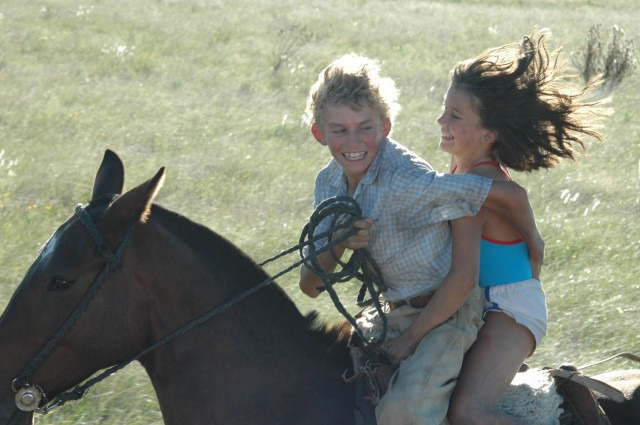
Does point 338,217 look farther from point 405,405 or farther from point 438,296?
point 405,405

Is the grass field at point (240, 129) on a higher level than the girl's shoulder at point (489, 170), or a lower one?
lower

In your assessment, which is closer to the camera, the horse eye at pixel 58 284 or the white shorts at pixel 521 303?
the horse eye at pixel 58 284

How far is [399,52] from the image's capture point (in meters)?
20.3

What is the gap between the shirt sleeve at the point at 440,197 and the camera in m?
3.64

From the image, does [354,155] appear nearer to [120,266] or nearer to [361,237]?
[361,237]

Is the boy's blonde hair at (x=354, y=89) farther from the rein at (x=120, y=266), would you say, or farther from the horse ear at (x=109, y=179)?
the horse ear at (x=109, y=179)

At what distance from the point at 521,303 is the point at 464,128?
28.4 inches

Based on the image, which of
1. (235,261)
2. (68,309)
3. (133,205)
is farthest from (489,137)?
(68,309)

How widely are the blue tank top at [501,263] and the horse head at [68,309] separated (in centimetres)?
126

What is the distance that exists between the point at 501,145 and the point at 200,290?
130 centimetres

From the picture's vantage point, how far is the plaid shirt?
3646mm

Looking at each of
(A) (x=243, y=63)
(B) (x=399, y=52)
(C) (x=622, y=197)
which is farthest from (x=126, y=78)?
(C) (x=622, y=197)

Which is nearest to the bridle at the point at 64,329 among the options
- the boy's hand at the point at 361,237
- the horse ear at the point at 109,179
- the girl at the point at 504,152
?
the horse ear at the point at 109,179

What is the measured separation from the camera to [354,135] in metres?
3.75
